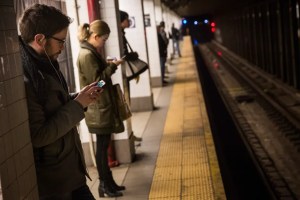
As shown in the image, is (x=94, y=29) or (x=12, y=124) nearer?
(x=12, y=124)

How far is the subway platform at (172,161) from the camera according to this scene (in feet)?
16.9

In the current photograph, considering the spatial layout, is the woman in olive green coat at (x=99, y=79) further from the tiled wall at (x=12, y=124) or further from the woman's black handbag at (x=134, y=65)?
the tiled wall at (x=12, y=124)

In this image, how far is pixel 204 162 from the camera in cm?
603

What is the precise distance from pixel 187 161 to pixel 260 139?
190 inches

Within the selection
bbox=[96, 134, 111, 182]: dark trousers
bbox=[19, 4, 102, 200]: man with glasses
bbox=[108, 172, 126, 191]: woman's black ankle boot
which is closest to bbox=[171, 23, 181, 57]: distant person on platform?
bbox=[108, 172, 126, 191]: woman's black ankle boot

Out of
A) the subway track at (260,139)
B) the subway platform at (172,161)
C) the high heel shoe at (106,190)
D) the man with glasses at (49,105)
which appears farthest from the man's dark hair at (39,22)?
the subway track at (260,139)

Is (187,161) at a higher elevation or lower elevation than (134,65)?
lower

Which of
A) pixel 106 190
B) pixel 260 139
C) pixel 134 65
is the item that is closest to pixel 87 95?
pixel 106 190

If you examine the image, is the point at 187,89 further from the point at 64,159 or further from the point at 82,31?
the point at 64,159

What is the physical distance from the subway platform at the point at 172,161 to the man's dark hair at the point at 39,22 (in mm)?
2569

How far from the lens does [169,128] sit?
852cm

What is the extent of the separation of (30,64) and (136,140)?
5166 mm

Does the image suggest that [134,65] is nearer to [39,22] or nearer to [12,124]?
[39,22]

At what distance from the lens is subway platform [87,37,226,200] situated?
16.9 ft
